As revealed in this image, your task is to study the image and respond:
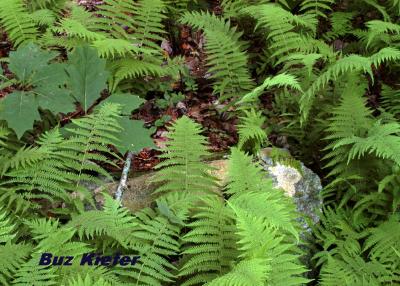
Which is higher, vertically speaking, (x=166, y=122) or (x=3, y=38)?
(x=3, y=38)

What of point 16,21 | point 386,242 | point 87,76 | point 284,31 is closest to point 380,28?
point 284,31

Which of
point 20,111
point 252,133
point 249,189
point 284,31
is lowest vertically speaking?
point 249,189

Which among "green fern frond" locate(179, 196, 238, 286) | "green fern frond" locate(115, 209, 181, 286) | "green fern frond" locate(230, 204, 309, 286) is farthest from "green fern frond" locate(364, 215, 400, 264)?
"green fern frond" locate(115, 209, 181, 286)

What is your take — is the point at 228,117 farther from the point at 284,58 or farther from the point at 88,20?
the point at 88,20

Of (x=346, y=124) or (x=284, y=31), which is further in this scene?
(x=284, y=31)

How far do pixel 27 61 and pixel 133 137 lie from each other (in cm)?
133

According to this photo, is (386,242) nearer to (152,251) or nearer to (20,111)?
(152,251)

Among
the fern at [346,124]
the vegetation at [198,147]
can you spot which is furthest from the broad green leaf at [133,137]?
the fern at [346,124]

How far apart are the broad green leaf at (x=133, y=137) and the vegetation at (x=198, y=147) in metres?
0.02

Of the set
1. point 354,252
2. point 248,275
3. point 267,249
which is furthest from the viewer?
point 354,252

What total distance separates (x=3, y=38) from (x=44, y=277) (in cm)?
394

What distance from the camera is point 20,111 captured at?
388 centimetres

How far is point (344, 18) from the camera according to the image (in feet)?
18.0

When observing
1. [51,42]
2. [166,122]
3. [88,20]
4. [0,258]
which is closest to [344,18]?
[166,122]
